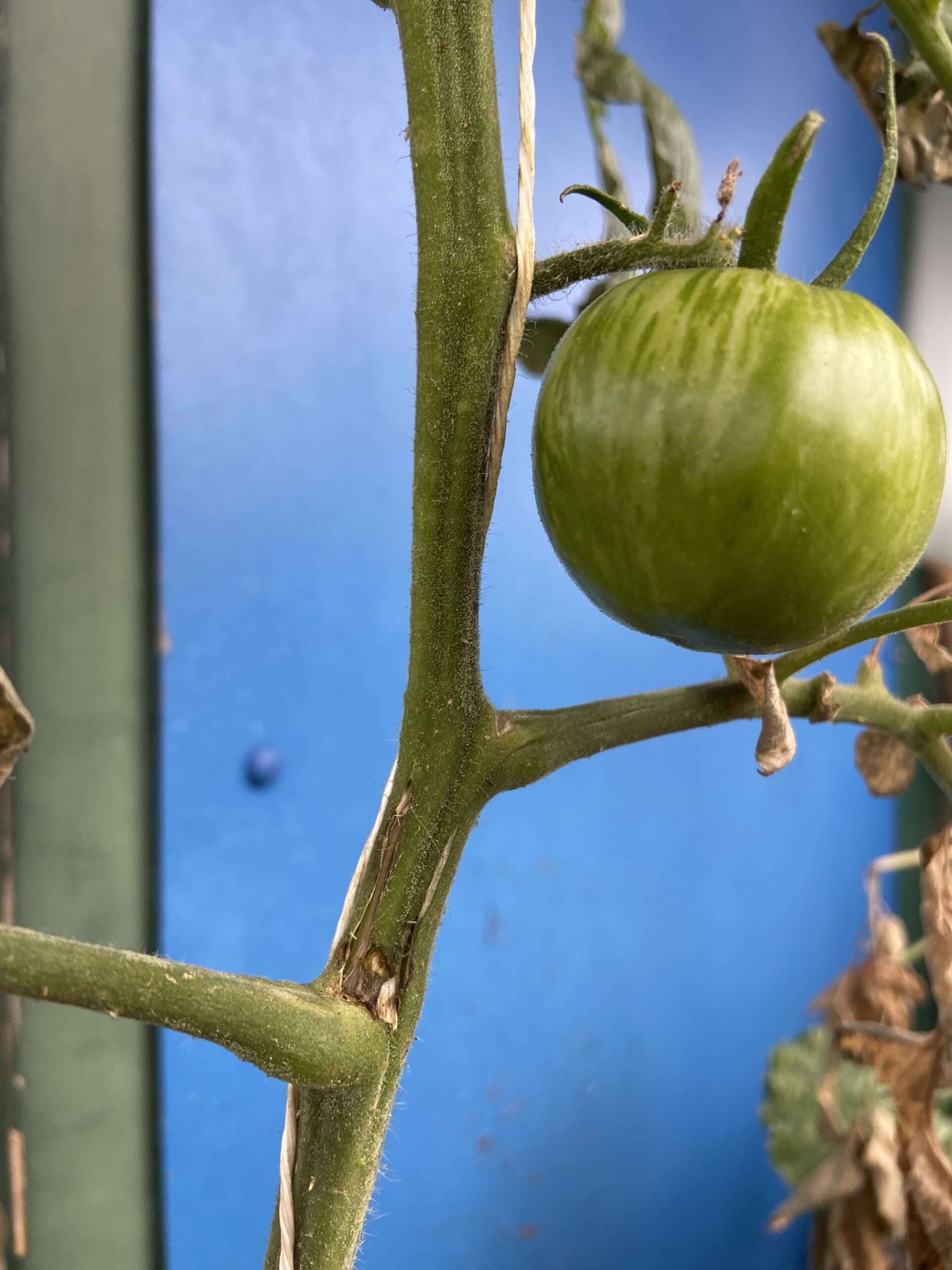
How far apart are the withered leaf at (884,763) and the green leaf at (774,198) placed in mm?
313

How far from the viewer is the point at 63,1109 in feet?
2.40

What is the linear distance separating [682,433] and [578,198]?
0.79m

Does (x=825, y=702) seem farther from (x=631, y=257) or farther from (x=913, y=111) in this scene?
(x=913, y=111)

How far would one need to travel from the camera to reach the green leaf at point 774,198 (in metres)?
0.26

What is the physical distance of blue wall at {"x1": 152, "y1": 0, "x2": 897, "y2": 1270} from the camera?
76cm

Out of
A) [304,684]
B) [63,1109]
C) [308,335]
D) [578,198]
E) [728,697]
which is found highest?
[578,198]

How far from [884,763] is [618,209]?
35 cm

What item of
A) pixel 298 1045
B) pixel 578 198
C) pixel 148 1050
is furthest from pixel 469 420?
pixel 578 198

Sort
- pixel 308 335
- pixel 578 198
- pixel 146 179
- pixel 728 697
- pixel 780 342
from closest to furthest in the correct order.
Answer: pixel 780 342 < pixel 728 697 < pixel 146 179 < pixel 308 335 < pixel 578 198

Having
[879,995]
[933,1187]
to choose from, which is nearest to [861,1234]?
[879,995]

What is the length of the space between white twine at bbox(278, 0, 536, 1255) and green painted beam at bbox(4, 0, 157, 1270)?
1.54 feet

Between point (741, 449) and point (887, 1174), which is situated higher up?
point (741, 449)

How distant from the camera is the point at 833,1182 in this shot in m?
0.84

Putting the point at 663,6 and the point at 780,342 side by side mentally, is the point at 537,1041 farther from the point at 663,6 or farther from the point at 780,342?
the point at 663,6
